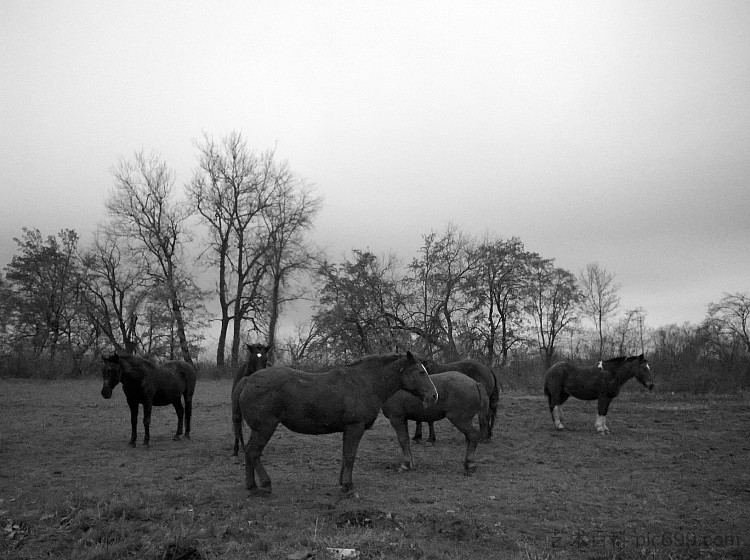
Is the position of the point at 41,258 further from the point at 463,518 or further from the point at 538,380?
the point at 463,518

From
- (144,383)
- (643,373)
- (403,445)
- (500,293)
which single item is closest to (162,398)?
(144,383)

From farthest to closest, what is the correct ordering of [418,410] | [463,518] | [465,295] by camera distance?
[465,295]
[418,410]
[463,518]

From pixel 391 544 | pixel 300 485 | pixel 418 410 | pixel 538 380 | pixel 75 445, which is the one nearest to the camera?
pixel 391 544

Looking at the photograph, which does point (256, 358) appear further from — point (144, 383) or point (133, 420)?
point (133, 420)

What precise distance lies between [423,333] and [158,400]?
25.4 m

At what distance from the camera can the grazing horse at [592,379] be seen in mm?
15680

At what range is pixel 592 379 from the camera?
15.8 meters

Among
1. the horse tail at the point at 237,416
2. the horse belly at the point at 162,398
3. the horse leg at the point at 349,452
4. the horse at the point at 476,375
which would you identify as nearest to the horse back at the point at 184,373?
the horse belly at the point at 162,398

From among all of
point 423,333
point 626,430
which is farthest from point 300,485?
point 423,333

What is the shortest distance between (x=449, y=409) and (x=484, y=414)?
2213mm

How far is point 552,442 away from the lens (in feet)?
44.9

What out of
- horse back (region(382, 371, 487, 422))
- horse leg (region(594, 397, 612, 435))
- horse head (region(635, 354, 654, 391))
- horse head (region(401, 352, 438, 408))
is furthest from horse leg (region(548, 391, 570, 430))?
horse head (region(401, 352, 438, 408))

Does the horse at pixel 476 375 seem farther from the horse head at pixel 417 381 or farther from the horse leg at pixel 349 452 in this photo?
the horse leg at pixel 349 452

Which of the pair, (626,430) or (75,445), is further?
(626,430)
